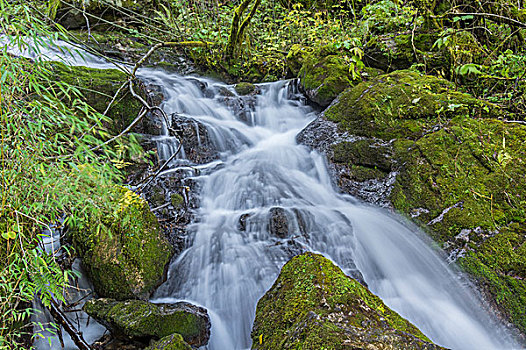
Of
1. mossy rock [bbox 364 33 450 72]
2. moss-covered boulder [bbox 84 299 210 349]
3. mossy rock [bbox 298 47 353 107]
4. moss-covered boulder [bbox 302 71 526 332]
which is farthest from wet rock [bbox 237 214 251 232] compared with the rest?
mossy rock [bbox 364 33 450 72]

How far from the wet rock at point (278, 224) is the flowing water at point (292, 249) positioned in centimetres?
5

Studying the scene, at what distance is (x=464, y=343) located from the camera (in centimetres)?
262

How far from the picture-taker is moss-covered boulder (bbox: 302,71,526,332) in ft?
9.34

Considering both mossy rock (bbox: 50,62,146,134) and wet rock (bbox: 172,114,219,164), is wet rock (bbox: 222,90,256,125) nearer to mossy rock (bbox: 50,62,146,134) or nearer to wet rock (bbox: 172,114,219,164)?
wet rock (bbox: 172,114,219,164)

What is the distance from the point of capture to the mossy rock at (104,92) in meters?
5.11

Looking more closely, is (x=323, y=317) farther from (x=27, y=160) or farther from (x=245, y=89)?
(x=245, y=89)

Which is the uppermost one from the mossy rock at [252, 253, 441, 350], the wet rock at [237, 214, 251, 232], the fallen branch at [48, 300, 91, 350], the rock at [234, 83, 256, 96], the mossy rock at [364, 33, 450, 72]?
the mossy rock at [364, 33, 450, 72]

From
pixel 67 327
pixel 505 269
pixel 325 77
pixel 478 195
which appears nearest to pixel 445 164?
pixel 478 195

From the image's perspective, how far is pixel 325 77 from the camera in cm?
599

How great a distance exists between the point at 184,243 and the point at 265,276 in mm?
1210

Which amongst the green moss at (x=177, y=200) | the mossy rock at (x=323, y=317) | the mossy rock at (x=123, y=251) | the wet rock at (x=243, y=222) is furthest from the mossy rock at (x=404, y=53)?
the mossy rock at (x=123, y=251)

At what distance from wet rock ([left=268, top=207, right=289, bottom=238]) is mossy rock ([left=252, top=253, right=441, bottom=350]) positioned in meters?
1.43

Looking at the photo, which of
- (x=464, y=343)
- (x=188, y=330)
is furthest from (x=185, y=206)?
(x=464, y=343)

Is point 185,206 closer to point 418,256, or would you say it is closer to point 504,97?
point 418,256
